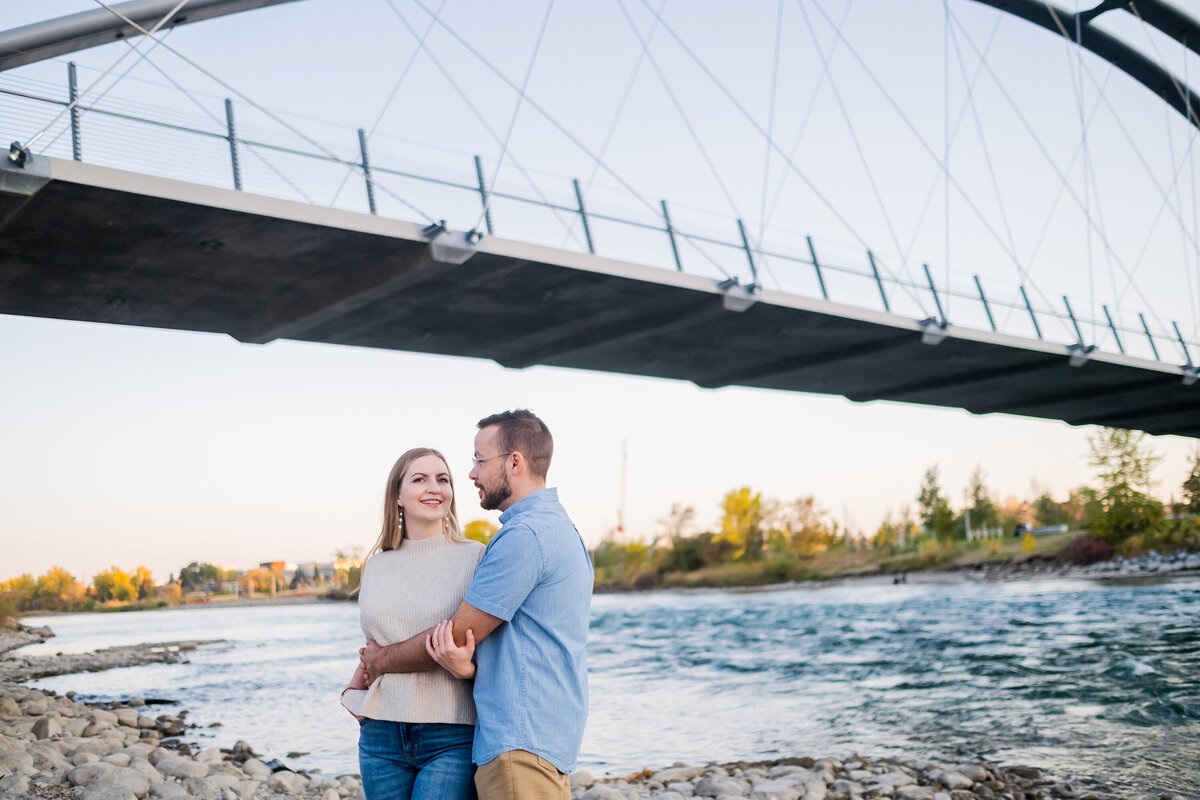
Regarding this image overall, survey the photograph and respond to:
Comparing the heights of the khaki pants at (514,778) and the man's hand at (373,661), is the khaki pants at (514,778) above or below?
below

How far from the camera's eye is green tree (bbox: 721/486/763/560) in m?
94.7

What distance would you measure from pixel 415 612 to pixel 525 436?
63 cm

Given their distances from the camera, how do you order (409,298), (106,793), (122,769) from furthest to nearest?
(409,298) → (122,769) → (106,793)

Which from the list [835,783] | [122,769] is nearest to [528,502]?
[122,769]

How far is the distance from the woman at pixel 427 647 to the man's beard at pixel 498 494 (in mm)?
141

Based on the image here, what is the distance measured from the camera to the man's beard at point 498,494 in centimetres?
306

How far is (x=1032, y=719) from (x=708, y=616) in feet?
120

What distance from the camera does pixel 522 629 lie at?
290 cm

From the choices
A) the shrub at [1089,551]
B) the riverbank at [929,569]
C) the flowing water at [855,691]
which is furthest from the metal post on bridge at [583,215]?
the shrub at [1089,551]

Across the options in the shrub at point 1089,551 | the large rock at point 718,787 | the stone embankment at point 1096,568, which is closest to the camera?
the large rock at point 718,787

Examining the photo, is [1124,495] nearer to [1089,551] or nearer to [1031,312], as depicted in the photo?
[1089,551]

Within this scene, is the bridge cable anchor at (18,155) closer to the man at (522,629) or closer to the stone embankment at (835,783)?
the stone embankment at (835,783)

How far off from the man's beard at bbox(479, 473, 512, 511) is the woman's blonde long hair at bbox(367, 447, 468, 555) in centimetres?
15

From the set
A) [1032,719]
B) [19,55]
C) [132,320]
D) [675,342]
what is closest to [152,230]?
[19,55]
